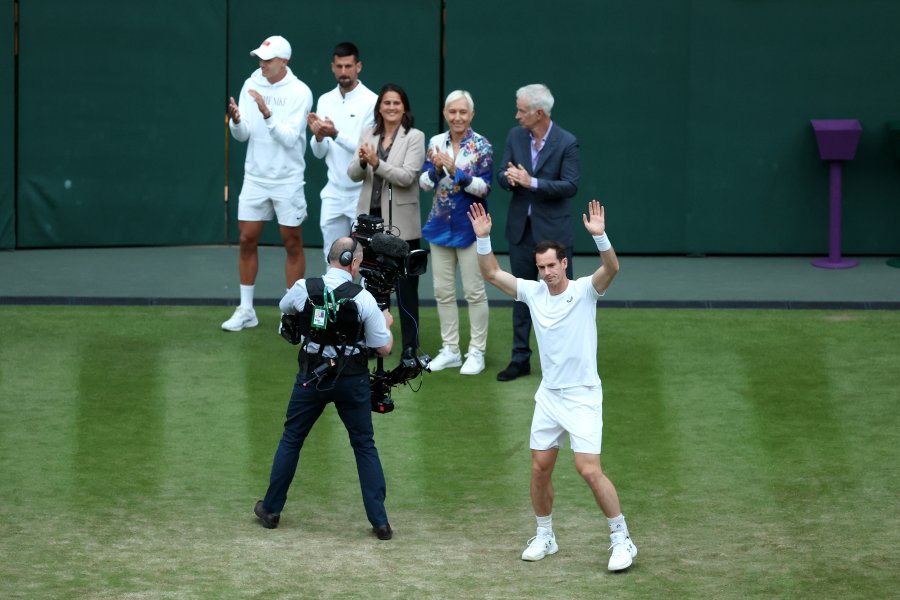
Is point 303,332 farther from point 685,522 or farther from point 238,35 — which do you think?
point 238,35

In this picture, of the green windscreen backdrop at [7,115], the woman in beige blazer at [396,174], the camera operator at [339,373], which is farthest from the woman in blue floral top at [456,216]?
the green windscreen backdrop at [7,115]

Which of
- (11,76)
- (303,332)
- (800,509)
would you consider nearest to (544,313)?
(303,332)

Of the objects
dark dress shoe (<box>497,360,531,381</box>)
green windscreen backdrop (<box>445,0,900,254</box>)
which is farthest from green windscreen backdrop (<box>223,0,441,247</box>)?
dark dress shoe (<box>497,360,531,381</box>)

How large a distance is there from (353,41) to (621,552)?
31.6ft

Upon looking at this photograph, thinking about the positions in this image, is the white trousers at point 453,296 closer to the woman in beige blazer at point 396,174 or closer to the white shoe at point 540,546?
A: the woman in beige blazer at point 396,174

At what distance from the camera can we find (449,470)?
9898 millimetres

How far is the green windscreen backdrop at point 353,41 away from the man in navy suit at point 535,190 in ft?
15.9

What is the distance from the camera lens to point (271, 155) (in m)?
13.1

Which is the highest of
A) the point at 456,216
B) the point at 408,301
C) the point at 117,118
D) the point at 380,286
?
the point at 117,118

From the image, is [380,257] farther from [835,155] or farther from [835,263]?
[835,263]

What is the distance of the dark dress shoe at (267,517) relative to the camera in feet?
28.9

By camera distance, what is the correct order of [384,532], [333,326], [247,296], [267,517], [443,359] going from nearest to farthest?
[333,326]
[384,532]
[267,517]
[443,359]
[247,296]

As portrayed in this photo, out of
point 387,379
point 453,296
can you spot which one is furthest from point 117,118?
point 387,379

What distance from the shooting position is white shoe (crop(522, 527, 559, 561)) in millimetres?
8352
